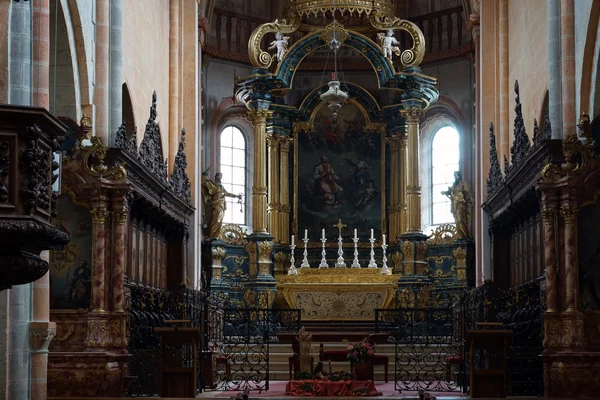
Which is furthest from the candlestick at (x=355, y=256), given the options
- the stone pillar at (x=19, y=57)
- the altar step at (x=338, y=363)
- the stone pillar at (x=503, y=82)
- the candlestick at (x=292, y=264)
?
the stone pillar at (x=19, y=57)

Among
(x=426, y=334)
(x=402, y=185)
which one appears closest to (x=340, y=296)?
(x=402, y=185)

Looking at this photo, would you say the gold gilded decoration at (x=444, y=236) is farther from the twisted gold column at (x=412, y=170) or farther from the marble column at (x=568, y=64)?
→ the marble column at (x=568, y=64)

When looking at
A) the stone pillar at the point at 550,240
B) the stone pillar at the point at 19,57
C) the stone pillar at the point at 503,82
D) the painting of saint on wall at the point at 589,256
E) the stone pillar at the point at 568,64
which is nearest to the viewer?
the stone pillar at the point at 19,57

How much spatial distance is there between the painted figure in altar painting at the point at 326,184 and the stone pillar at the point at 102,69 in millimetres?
12081

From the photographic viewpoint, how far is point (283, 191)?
27984 millimetres

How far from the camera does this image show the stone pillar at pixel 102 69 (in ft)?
54.5

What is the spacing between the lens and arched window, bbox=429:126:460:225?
29203mm

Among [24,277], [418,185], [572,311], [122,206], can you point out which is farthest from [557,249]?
[418,185]

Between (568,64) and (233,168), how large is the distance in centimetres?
1440

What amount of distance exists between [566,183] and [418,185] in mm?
12130

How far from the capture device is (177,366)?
15898 millimetres

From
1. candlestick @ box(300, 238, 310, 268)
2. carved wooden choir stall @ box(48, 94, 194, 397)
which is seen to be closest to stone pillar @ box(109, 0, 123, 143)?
carved wooden choir stall @ box(48, 94, 194, 397)

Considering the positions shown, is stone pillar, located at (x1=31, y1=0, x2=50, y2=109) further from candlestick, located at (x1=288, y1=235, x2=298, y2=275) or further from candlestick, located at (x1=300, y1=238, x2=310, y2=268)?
candlestick, located at (x1=300, y1=238, x2=310, y2=268)

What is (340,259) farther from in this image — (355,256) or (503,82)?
(503,82)
